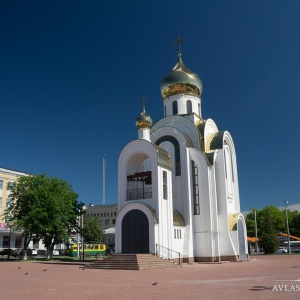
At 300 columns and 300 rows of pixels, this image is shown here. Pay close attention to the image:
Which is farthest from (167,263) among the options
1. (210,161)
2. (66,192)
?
(66,192)

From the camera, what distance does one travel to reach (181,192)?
95.8 ft

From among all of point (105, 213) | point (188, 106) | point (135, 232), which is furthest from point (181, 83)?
point (105, 213)

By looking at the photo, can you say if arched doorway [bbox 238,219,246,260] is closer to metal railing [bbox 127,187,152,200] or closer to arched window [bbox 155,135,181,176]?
arched window [bbox 155,135,181,176]

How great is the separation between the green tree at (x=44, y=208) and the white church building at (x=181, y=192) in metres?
8.50

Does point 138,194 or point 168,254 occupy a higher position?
point 138,194

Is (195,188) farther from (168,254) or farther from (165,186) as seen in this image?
(168,254)

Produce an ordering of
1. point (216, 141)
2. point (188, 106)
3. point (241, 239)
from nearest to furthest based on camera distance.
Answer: point (241, 239) < point (216, 141) < point (188, 106)

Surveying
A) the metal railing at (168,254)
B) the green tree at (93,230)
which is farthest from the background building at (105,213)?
the metal railing at (168,254)

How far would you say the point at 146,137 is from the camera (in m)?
29.6

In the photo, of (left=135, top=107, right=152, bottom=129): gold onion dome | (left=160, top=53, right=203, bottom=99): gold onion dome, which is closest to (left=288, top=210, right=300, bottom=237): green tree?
(left=160, top=53, right=203, bottom=99): gold onion dome

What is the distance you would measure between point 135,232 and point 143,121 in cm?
930

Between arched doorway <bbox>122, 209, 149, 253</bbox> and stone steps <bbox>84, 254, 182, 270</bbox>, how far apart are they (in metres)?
1.90

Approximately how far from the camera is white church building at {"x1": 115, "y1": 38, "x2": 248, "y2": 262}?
25453 mm

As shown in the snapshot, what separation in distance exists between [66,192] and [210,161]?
14483 mm
